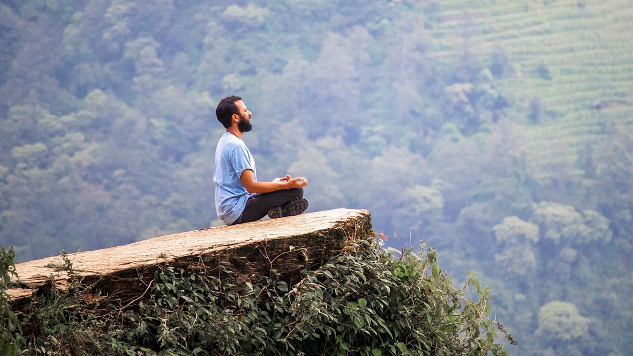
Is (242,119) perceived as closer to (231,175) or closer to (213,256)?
(231,175)

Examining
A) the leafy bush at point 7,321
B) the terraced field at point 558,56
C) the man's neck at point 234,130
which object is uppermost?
the terraced field at point 558,56

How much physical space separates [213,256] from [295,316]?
555 millimetres

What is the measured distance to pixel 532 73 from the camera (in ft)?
160

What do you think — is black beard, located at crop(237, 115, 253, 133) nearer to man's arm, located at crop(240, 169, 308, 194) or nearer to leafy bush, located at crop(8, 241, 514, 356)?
man's arm, located at crop(240, 169, 308, 194)

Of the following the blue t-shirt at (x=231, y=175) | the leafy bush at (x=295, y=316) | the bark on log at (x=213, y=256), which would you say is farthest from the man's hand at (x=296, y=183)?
the leafy bush at (x=295, y=316)

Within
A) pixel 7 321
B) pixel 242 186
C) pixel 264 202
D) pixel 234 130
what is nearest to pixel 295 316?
pixel 7 321

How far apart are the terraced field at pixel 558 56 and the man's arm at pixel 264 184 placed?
138ft

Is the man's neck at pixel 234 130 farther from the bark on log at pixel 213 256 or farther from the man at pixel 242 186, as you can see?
the bark on log at pixel 213 256

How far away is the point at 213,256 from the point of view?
13.2 ft

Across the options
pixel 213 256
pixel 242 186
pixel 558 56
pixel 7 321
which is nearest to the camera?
pixel 7 321

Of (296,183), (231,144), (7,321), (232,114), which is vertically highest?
(232,114)

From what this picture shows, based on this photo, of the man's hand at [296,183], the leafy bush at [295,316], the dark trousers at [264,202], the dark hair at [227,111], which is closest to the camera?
the leafy bush at [295,316]

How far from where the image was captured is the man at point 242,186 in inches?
218

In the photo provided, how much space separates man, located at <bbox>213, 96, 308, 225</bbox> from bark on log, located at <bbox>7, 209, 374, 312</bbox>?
2.10 feet
